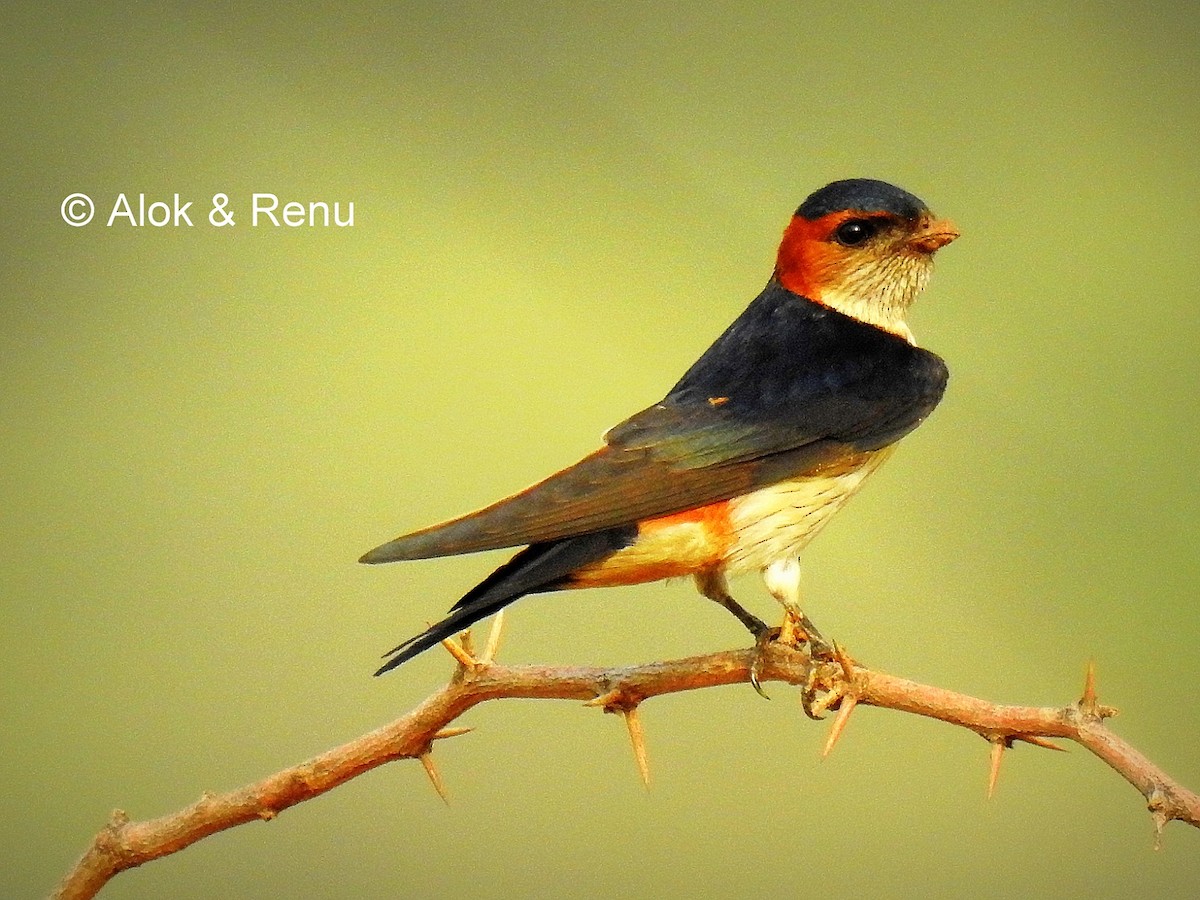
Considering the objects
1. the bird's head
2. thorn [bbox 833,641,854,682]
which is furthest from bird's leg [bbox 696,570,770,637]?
the bird's head

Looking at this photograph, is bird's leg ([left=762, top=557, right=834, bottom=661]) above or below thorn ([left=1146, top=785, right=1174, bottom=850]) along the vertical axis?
above

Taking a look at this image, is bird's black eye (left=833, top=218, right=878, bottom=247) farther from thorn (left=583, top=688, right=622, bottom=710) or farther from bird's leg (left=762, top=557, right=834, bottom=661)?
thorn (left=583, top=688, right=622, bottom=710)

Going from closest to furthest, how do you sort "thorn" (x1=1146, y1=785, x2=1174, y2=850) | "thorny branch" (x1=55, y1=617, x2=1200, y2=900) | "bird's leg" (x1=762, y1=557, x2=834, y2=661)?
"thorn" (x1=1146, y1=785, x2=1174, y2=850)
"thorny branch" (x1=55, y1=617, x2=1200, y2=900)
"bird's leg" (x1=762, y1=557, x2=834, y2=661)

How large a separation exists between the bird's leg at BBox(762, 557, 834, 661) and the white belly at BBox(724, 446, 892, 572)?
11 millimetres

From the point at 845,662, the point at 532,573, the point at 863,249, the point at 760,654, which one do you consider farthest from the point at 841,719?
the point at 863,249

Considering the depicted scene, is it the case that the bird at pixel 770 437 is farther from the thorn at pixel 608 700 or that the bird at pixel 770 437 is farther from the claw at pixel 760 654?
the thorn at pixel 608 700

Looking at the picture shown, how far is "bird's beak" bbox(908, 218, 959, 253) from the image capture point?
1467mm

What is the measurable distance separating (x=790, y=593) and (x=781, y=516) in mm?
89

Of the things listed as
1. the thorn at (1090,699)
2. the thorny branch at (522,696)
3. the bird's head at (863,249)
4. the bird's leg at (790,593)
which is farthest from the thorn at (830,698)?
the bird's head at (863,249)

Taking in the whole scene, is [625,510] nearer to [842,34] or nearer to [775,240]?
[775,240]

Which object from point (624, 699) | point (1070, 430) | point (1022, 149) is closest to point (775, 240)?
point (1022, 149)

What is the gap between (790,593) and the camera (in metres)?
1.48

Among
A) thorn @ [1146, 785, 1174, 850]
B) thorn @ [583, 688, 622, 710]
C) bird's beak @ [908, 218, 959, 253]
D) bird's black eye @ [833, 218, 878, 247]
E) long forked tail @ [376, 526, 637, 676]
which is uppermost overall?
bird's black eye @ [833, 218, 878, 247]

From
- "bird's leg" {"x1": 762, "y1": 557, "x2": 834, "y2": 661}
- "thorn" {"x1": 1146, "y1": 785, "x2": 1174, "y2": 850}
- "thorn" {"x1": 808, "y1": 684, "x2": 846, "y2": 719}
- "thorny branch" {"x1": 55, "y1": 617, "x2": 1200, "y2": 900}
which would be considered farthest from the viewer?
"bird's leg" {"x1": 762, "y1": 557, "x2": 834, "y2": 661}
